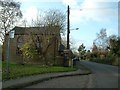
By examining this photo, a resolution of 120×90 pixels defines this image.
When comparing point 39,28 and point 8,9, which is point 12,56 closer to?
point 39,28

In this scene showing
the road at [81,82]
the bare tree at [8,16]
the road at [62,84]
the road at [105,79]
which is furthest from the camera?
the bare tree at [8,16]

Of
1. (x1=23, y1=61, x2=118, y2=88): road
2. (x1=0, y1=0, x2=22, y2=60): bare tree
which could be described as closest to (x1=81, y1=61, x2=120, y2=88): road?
(x1=23, y1=61, x2=118, y2=88): road

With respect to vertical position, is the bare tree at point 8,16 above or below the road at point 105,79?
above

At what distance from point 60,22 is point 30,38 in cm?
634

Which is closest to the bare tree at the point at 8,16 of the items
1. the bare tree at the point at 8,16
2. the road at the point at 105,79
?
the bare tree at the point at 8,16

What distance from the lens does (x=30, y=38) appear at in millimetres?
55375

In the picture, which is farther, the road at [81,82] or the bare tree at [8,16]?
the bare tree at [8,16]

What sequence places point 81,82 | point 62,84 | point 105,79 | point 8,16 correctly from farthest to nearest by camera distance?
point 8,16, point 105,79, point 81,82, point 62,84

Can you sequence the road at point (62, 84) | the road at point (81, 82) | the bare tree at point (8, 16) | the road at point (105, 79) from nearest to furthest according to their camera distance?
the road at point (62, 84)
the road at point (81, 82)
the road at point (105, 79)
the bare tree at point (8, 16)

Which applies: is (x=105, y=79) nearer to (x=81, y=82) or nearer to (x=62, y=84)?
(x=81, y=82)

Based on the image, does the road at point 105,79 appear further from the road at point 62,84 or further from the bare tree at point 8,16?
the bare tree at point 8,16

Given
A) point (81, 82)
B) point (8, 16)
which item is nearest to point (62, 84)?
point (81, 82)

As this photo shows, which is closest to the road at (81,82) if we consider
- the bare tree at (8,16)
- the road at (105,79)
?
the road at (105,79)

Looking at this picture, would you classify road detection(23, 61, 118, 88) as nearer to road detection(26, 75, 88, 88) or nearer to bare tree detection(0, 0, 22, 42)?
road detection(26, 75, 88, 88)
